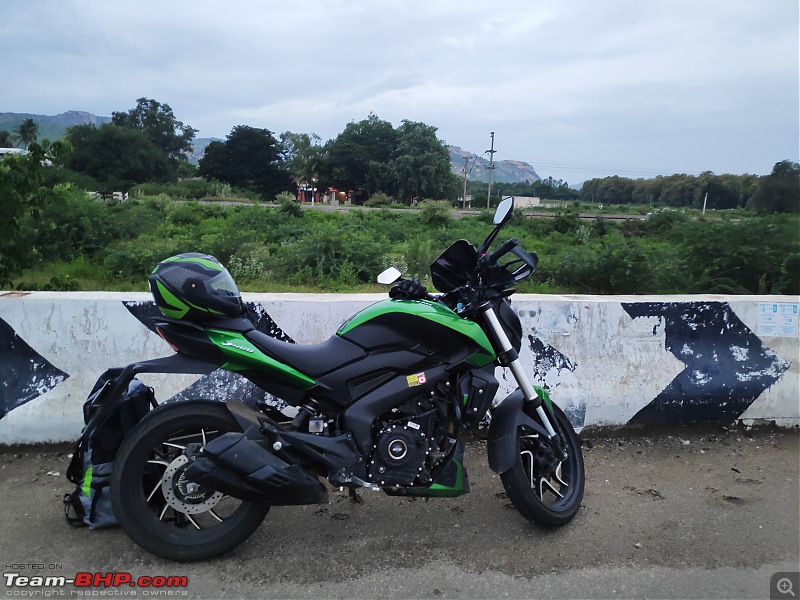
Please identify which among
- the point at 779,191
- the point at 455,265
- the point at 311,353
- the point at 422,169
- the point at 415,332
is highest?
the point at 422,169

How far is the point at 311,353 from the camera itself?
2.95 meters

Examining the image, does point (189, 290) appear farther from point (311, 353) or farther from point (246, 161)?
point (246, 161)

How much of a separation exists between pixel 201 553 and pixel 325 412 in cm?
86

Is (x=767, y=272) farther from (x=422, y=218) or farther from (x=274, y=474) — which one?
(x=422, y=218)

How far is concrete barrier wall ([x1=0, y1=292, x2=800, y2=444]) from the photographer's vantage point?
3.84 meters

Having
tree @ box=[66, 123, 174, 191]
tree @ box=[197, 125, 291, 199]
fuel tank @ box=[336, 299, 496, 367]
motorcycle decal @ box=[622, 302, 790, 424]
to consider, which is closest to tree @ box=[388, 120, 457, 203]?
tree @ box=[197, 125, 291, 199]

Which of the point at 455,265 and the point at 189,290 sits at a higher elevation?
the point at 455,265

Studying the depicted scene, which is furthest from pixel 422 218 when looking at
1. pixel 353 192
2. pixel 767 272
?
pixel 353 192

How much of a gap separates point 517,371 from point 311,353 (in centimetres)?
110

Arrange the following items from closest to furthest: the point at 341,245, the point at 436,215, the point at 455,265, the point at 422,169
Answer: the point at 455,265 → the point at 341,245 → the point at 436,215 → the point at 422,169

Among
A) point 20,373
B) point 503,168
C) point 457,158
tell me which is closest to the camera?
point 20,373

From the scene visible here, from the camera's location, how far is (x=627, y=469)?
3902 mm

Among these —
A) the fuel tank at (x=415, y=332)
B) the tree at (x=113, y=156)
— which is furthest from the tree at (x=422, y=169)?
the fuel tank at (x=415, y=332)

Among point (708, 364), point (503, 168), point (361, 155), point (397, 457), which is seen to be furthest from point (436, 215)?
point (361, 155)
